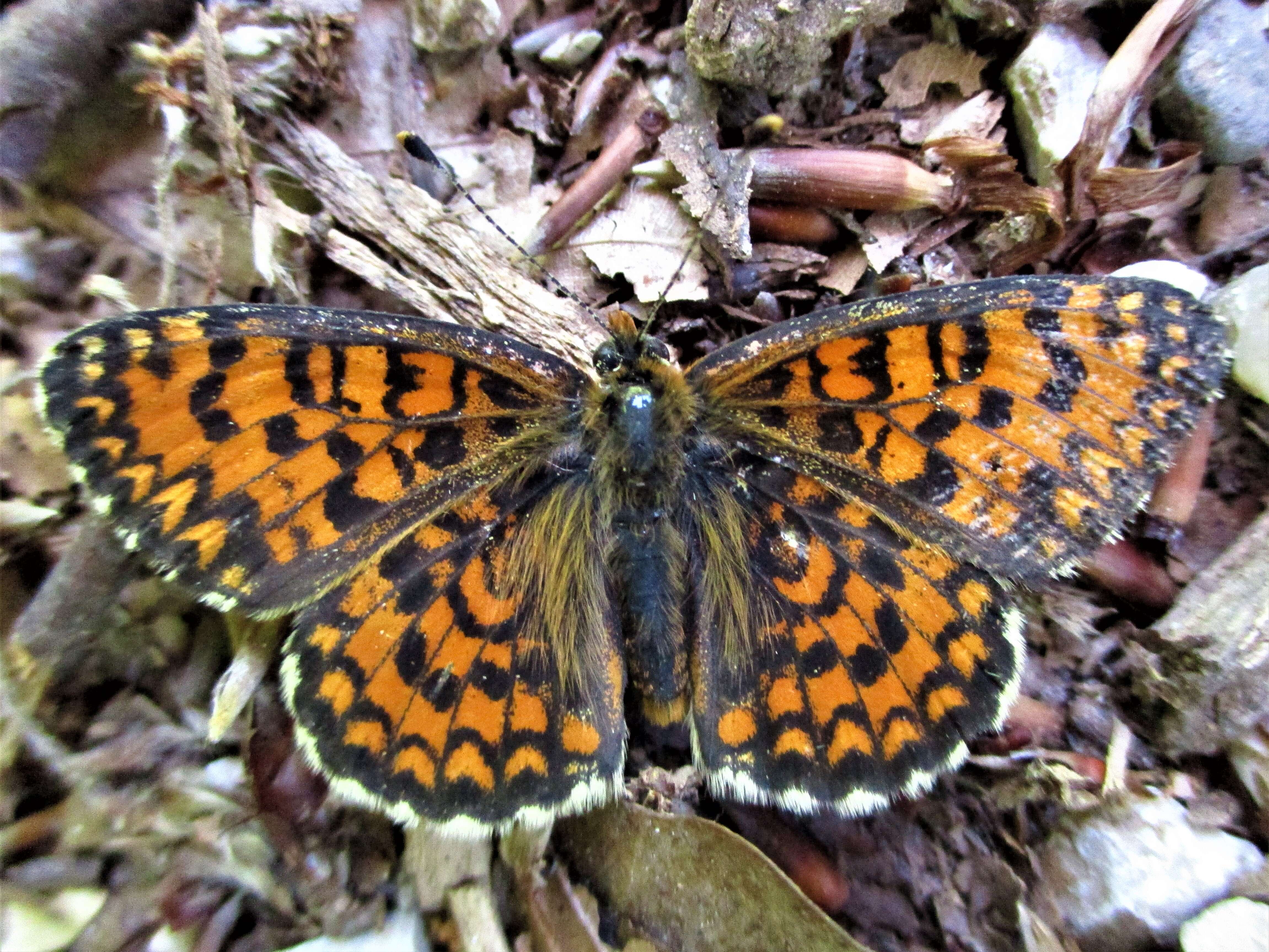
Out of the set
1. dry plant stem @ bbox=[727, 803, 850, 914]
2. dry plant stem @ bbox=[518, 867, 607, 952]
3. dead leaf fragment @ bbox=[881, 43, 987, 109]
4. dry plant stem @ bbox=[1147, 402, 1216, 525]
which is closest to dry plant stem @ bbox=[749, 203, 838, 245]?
dead leaf fragment @ bbox=[881, 43, 987, 109]

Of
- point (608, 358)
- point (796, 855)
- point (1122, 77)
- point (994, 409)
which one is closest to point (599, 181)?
point (608, 358)

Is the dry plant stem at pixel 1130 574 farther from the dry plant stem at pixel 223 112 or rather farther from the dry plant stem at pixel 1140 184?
the dry plant stem at pixel 223 112

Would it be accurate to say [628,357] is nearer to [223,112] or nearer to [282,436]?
[282,436]

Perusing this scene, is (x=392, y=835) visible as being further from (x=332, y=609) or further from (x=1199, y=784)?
(x=1199, y=784)

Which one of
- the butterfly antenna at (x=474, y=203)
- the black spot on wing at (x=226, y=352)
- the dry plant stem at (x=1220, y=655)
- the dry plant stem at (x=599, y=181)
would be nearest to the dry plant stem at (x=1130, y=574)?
the dry plant stem at (x=1220, y=655)

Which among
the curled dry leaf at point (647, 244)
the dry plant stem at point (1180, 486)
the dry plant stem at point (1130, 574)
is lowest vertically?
the dry plant stem at point (1130, 574)
